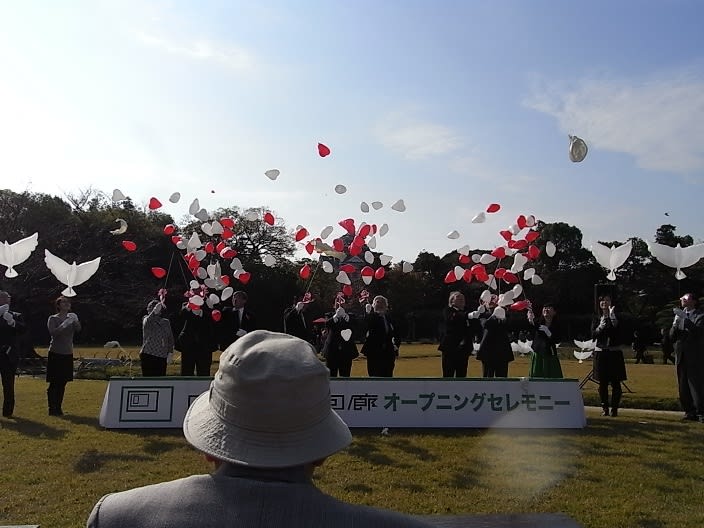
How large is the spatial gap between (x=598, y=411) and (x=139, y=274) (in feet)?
74.7

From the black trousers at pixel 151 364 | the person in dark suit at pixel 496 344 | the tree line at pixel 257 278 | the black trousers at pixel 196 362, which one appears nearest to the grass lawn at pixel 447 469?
the black trousers at pixel 151 364

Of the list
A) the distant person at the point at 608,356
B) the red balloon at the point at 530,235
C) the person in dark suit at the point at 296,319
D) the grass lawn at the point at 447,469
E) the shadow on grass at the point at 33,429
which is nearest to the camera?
the grass lawn at the point at 447,469

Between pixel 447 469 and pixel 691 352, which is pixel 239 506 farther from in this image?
pixel 691 352

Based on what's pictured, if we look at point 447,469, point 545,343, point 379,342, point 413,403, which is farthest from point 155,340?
point 545,343

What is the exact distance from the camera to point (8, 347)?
29.4 feet

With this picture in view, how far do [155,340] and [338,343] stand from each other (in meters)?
2.85

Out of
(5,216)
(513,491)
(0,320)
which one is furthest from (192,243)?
(5,216)

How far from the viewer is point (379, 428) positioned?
8.00 m

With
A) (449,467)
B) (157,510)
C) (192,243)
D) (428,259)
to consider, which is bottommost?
(449,467)

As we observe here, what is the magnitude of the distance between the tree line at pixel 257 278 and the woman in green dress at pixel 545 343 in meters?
13.9

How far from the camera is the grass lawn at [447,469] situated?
489 cm

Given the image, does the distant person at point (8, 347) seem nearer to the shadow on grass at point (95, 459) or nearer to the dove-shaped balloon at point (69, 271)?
the dove-shaped balloon at point (69, 271)

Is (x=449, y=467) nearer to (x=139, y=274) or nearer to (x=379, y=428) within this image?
(x=379, y=428)

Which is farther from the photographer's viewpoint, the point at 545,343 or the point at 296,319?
the point at 296,319
